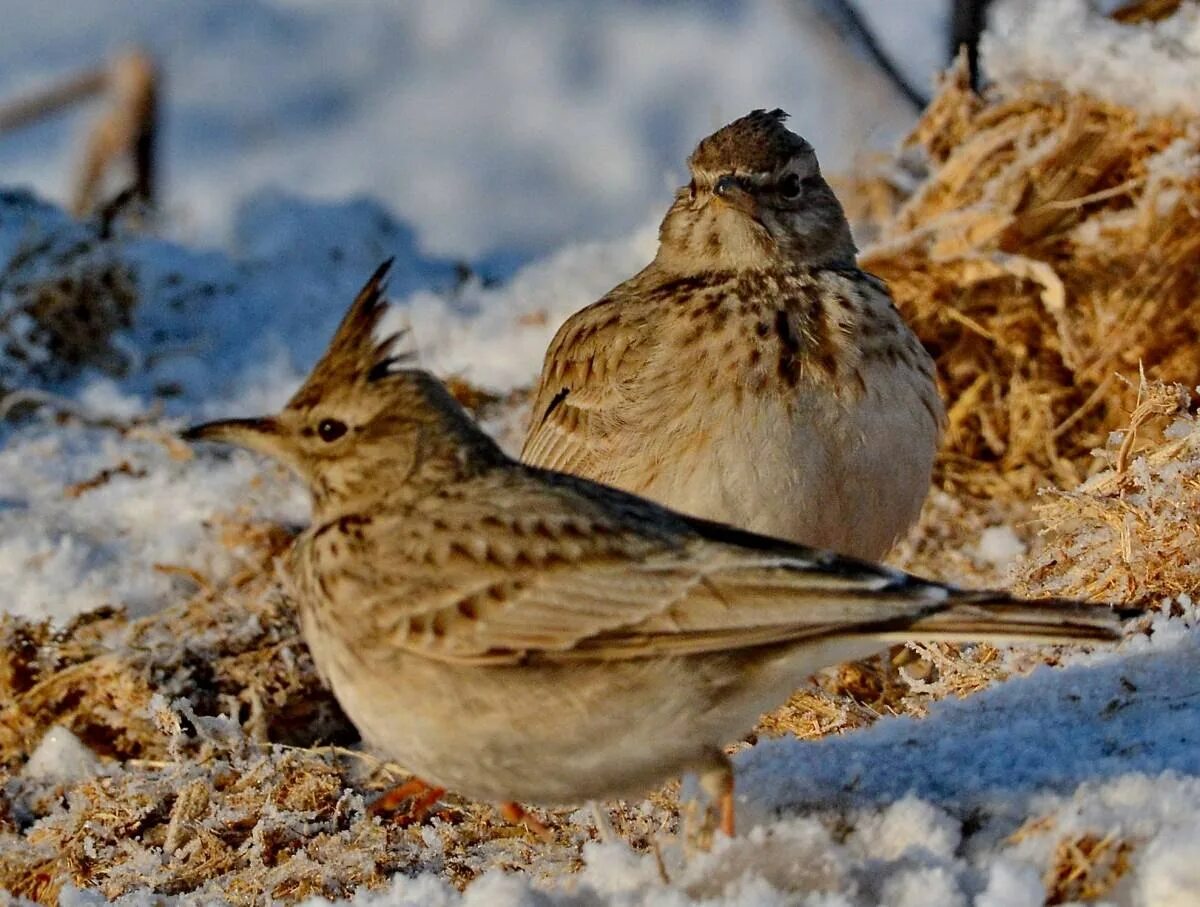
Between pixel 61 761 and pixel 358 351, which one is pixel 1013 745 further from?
pixel 61 761

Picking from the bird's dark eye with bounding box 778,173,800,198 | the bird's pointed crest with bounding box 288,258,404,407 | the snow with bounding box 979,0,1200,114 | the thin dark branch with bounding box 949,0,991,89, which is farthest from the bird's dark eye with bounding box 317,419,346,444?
the thin dark branch with bounding box 949,0,991,89

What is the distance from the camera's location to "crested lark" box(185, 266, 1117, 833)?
339cm

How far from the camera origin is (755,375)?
519 cm

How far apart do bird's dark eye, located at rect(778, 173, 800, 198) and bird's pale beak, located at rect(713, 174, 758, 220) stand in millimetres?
137

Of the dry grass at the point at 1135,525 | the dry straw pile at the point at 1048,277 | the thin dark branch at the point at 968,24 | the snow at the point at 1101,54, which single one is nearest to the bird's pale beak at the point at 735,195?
the dry grass at the point at 1135,525

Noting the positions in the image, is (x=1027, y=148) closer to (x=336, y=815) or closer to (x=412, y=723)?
(x=336, y=815)

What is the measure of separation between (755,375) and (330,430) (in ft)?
5.39

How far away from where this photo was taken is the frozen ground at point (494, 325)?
3.32 metres

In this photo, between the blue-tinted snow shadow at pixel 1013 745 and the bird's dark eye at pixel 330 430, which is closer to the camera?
the blue-tinted snow shadow at pixel 1013 745

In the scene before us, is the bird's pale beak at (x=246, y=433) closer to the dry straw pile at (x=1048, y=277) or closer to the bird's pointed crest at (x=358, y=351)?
the bird's pointed crest at (x=358, y=351)

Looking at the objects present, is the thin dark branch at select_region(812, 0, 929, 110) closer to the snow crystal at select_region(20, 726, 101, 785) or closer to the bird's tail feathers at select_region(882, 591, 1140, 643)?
the snow crystal at select_region(20, 726, 101, 785)

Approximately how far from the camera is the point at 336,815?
15.2 feet

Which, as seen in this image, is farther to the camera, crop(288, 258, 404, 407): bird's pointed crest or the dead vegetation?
the dead vegetation

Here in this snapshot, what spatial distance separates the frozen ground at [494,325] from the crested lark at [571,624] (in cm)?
21
